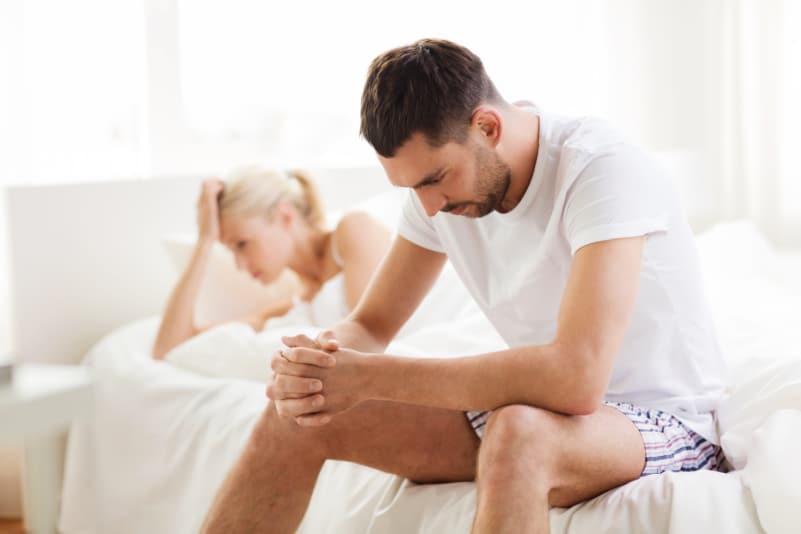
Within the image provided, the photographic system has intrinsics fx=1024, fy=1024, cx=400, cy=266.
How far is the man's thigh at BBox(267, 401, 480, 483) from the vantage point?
146 centimetres

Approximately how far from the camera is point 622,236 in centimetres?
128

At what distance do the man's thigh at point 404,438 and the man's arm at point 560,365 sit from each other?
0.13 meters

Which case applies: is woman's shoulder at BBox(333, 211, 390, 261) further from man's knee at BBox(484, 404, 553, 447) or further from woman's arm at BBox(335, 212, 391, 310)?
man's knee at BBox(484, 404, 553, 447)

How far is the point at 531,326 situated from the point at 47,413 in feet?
2.62

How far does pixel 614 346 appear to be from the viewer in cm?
126

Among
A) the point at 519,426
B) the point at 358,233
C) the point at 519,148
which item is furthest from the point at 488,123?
the point at 358,233

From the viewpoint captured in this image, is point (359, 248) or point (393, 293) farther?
point (359, 248)

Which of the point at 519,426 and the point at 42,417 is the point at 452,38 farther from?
the point at 42,417

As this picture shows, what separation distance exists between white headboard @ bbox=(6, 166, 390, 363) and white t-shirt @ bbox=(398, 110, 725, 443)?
1.52m

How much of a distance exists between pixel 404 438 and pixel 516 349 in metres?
0.26

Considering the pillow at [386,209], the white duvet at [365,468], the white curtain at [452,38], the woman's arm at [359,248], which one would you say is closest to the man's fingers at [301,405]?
the white duvet at [365,468]

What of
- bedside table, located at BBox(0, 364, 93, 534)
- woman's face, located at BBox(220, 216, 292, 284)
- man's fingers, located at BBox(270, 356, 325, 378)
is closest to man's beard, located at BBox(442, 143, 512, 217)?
man's fingers, located at BBox(270, 356, 325, 378)

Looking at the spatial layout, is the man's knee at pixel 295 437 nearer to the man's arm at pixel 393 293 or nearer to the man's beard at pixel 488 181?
the man's arm at pixel 393 293

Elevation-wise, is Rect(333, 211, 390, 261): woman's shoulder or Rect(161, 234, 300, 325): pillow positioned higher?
Rect(333, 211, 390, 261): woman's shoulder
